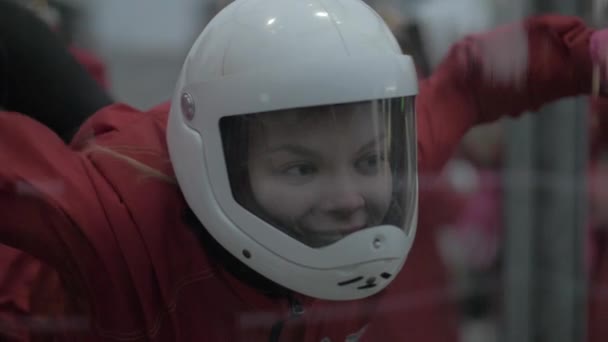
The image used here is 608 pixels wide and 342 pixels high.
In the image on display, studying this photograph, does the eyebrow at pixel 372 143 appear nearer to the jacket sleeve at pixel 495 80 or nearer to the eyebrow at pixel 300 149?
the eyebrow at pixel 300 149

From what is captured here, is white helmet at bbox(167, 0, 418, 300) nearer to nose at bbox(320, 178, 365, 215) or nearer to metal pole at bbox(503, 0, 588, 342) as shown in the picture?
nose at bbox(320, 178, 365, 215)

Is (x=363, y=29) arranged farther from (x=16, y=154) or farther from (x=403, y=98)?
(x=16, y=154)

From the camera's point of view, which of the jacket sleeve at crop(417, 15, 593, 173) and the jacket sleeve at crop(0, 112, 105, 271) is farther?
the jacket sleeve at crop(417, 15, 593, 173)

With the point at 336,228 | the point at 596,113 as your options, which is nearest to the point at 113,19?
the point at 336,228

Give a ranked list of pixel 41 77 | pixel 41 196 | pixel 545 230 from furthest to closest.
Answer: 1. pixel 545 230
2. pixel 41 77
3. pixel 41 196

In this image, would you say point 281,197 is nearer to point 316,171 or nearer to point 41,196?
point 316,171

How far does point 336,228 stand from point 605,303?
0.63 m

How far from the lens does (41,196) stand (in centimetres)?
53

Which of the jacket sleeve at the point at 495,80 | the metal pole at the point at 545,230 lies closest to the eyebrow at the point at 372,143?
the jacket sleeve at the point at 495,80

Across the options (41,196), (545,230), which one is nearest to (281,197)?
(41,196)

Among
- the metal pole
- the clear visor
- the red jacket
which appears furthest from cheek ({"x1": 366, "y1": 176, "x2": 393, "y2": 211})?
the metal pole

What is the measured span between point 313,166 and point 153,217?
133mm

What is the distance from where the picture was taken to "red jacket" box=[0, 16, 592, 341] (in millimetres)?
540

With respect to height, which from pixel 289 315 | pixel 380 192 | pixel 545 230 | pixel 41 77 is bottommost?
pixel 545 230
